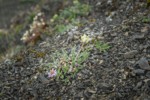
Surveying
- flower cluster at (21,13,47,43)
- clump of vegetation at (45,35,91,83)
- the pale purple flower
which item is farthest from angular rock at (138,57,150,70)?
flower cluster at (21,13,47,43)

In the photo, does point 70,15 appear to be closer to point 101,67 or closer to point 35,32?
point 35,32

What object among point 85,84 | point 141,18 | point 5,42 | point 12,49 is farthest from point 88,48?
point 5,42

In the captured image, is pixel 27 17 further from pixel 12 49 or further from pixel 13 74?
pixel 13 74

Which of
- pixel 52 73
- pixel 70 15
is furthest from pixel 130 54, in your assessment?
pixel 70 15

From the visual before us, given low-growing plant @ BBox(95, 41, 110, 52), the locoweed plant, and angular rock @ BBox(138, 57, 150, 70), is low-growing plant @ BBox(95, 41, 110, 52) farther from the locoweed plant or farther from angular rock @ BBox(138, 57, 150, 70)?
angular rock @ BBox(138, 57, 150, 70)

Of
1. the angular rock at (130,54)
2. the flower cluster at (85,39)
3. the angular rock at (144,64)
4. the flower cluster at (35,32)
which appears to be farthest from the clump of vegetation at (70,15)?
the angular rock at (144,64)

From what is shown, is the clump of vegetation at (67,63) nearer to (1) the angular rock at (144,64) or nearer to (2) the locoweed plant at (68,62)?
(2) the locoweed plant at (68,62)
